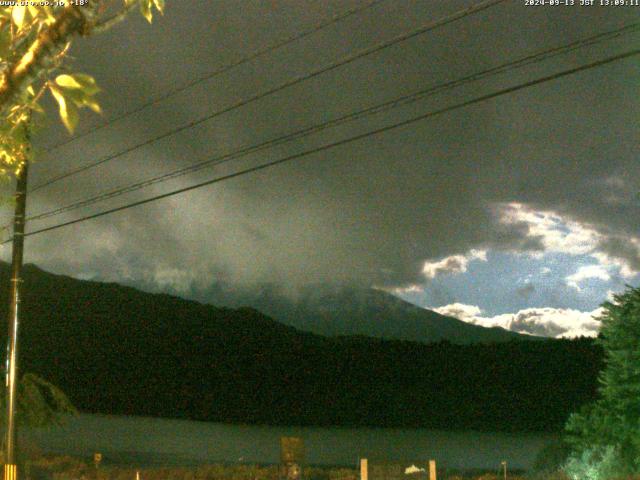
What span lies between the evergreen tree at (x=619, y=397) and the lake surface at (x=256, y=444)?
591 inches

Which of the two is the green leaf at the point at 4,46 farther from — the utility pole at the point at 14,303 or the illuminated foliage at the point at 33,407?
the illuminated foliage at the point at 33,407

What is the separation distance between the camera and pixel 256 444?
2330 inches

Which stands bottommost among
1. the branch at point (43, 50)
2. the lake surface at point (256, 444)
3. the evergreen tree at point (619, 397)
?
the lake surface at point (256, 444)

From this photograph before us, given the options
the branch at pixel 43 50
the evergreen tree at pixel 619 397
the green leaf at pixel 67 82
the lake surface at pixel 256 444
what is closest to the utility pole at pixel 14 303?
the evergreen tree at pixel 619 397

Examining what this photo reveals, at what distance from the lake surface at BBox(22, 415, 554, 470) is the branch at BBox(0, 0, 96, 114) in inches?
1278

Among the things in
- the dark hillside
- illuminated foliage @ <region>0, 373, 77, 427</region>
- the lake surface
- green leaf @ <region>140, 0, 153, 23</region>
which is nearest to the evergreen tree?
the lake surface

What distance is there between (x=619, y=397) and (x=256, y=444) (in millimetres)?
40416

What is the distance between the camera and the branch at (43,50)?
5.44 meters

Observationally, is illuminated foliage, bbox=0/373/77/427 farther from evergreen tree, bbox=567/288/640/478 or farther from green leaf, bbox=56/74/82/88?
green leaf, bbox=56/74/82/88

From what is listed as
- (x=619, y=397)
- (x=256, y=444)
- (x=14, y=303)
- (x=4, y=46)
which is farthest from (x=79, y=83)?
(x=256, y=444)

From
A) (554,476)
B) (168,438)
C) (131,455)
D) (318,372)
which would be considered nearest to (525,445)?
(168,438)

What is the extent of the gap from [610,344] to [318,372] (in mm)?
83968

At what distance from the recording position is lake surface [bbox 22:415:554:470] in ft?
142

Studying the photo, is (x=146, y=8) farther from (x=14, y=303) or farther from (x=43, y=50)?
(x=14, y=303)
